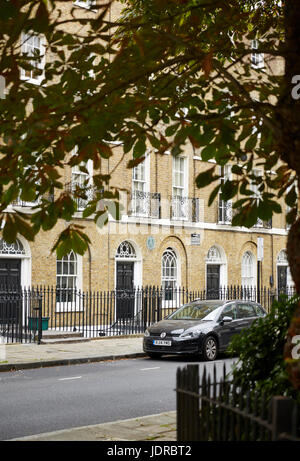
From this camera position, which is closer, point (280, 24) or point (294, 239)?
point (294, 239)

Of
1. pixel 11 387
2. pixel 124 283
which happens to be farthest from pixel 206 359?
pixel 124 283

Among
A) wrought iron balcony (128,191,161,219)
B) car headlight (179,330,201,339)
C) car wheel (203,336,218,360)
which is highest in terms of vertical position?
wrought iron balcony (128,191,161,219)

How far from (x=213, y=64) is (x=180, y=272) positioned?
81.4 feet

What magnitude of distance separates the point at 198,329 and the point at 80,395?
6.22 m

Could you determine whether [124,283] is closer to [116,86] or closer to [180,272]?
[180,272]

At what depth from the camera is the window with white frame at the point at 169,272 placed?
29797 mm

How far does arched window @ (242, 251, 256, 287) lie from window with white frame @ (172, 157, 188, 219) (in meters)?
5.60

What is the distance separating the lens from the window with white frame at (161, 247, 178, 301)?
97.8ft

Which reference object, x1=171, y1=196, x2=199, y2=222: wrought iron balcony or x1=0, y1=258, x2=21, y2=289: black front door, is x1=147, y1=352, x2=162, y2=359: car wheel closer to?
x1=0, y1=258, x2=21, y2=289: black front door

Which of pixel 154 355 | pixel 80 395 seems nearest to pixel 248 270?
pixel 154 355

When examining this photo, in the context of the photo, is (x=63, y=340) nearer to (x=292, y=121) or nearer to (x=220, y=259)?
(x=220, y=259)

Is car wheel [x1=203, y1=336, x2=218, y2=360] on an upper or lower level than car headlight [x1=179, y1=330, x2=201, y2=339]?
lower

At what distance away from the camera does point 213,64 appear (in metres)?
5.93

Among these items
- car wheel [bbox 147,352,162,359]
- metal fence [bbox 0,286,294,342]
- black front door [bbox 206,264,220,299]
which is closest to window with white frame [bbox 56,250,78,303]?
metal fence [bbox 0,286,294,342]
